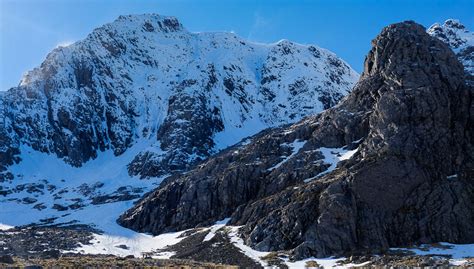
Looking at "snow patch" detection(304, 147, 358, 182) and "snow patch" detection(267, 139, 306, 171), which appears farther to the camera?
"snow patch" detection(267, 139, 306, 171)

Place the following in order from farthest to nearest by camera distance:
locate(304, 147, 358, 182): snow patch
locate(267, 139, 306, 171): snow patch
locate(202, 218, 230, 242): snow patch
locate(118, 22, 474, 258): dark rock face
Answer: locate(267, 139, 306, 171): snow patch
locate(304, 147, 358, 182): snow patch
locate(202, 218, 230, 242): snow patch
locate(118, 22, 474, 258): dark rock face

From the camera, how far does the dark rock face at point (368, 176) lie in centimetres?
8681

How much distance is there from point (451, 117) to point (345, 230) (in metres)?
33.5

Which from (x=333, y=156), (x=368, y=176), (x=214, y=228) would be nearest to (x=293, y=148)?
(x=333, y=156)

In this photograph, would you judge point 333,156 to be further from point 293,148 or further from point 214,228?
point 214,228

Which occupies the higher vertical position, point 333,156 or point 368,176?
point 333,156

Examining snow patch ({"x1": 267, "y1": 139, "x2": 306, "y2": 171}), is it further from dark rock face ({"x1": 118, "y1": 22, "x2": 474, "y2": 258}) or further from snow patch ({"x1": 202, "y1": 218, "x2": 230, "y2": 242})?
snow patch ({"x1": 202, "y1": 218, "x2": 230, "y2": 242})

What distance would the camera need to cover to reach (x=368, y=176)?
3610 inches

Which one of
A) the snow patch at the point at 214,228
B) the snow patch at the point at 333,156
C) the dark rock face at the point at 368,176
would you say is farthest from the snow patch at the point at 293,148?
the snow patch at the point at 214,228

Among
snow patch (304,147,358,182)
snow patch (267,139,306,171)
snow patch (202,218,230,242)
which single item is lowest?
snow patch (202,218,230,242)

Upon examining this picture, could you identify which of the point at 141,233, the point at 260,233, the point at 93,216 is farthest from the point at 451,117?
the point at 93,216

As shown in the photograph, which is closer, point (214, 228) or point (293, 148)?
point (214, 228)

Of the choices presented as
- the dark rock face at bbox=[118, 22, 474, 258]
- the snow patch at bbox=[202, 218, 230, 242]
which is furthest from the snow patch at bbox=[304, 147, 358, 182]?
the snow patch at bbox=[202, 218, 230, 242]

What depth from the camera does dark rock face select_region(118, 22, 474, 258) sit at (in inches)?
3418
